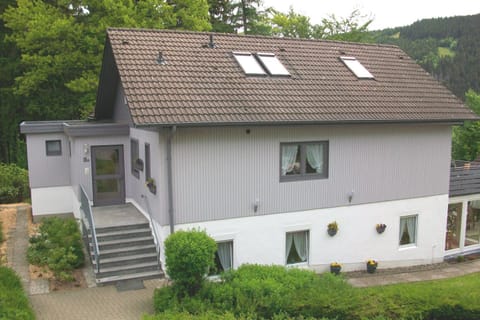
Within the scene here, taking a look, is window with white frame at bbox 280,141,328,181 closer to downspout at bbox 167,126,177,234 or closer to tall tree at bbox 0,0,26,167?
downspout at bbox 167,126,177,234

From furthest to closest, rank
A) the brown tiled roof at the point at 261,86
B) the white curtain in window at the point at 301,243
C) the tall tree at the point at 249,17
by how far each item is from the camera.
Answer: the tall tree at the point at 249,17 → the white curtain in window at the point at 301,243 → the brown tiled roof at the point at 261,86

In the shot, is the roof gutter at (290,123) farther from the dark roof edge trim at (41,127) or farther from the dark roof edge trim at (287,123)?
the dark roof edge trim at (41,127)

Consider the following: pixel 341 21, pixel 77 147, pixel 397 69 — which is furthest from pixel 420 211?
pixel 341 21

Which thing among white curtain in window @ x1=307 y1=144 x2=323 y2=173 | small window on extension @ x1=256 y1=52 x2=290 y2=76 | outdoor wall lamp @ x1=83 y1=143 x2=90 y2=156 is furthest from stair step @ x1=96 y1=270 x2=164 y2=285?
small window on extension @ x1=256 y1=52 x2=290 y2=76

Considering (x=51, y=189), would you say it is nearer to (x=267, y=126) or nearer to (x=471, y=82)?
(x=267, y=126)

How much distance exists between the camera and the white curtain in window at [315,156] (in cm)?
1273

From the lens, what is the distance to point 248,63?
13523 mm

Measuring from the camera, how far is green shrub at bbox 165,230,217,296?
8959 mm

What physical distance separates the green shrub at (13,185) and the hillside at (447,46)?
54449 mm

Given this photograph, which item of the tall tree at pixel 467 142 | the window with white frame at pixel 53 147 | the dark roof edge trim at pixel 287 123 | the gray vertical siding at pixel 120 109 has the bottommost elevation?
the tall tree at pixel 467 142

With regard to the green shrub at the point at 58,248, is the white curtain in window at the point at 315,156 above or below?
above

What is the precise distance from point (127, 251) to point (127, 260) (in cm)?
27

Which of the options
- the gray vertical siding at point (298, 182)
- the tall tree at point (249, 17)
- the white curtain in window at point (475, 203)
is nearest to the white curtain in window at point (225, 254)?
the gray vertical siding at point (298, 182)

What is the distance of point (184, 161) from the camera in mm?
11125
